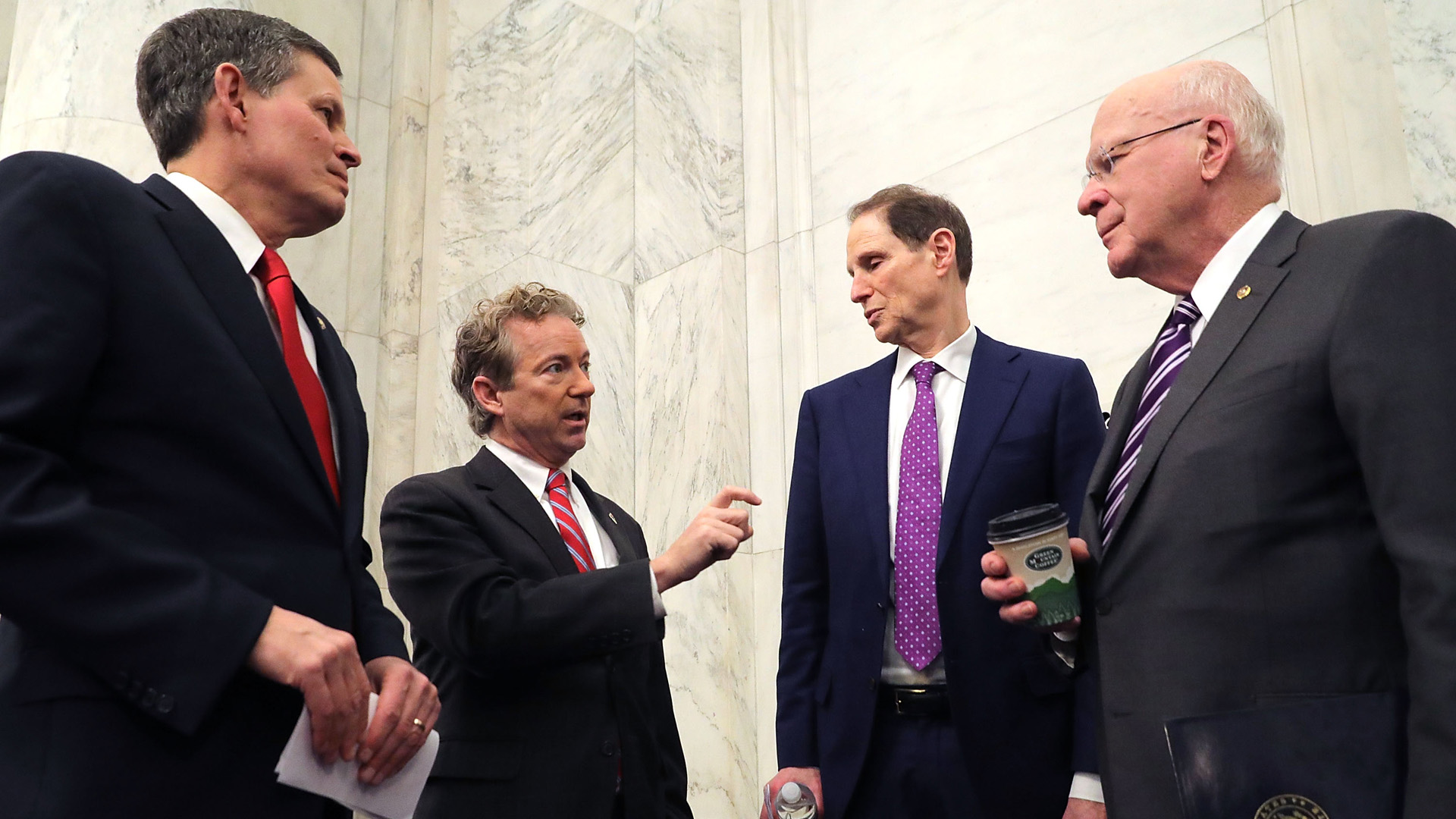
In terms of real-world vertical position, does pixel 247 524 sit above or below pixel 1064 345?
below

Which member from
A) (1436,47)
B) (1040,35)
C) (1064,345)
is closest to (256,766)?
(1064,345)

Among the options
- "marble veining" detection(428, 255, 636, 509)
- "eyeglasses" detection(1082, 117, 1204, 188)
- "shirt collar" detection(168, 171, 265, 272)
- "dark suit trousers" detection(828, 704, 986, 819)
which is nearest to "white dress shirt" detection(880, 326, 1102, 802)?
"dark suit trousers" detection(828, 704, 986, 819)

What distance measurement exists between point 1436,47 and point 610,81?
12.8ft

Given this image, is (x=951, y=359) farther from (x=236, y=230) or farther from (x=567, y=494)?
(x=236, y=230)

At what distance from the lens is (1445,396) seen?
1701 millimetres

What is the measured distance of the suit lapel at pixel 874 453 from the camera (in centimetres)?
298

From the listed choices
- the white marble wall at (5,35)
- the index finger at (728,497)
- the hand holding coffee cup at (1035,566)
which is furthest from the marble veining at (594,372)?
the hand holding coffee cup at (1035,566)

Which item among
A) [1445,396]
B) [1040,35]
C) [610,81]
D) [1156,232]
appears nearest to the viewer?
[1445,396]

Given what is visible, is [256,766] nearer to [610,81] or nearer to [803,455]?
[803,455]

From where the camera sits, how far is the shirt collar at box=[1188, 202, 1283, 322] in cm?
218

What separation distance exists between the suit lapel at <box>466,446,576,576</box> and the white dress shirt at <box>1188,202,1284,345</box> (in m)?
1.56

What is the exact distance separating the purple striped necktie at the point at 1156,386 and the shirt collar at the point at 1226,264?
28 mm

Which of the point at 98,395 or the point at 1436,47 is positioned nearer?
the point at 98,395

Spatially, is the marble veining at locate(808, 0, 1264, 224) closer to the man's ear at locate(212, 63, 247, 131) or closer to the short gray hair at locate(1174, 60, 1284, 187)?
the short gray hair at locate(1174, 60, 1284, 187)
